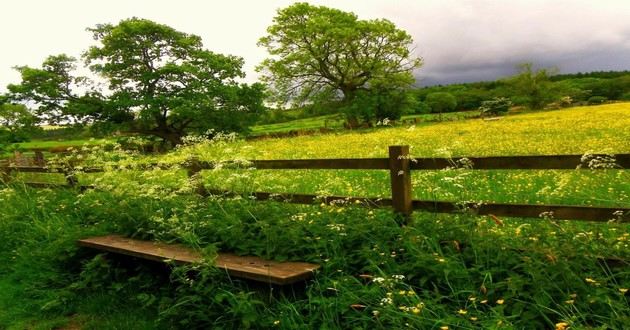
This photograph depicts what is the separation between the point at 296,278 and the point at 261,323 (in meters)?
0.49

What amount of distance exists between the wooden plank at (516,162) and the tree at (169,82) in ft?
131

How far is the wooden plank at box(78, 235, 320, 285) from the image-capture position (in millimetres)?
4316

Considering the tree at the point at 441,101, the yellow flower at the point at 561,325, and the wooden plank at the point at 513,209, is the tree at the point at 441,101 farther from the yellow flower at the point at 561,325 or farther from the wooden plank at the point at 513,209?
the yellow flower at the point at 561,325

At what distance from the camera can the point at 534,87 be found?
82562 millimetres

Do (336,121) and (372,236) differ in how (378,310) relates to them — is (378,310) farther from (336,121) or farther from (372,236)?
(336,121)

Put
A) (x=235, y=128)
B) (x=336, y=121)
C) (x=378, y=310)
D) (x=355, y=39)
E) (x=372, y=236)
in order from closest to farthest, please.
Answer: (x=378, y=310), (x=372, y=236), (x=235, y=128), (x=355, y=39), (x=336, y=121)

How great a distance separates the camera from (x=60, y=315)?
5582mm

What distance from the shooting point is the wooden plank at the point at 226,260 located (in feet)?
14.2

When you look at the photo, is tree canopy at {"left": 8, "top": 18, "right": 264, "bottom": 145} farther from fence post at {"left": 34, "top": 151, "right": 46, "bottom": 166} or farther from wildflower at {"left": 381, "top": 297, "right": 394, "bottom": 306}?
wildflower at {"left": 381, "top": 297, "right": 394, "bottom": 306}

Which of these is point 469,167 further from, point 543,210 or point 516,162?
point 543,210

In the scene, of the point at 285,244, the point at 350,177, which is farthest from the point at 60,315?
the point at 350,177

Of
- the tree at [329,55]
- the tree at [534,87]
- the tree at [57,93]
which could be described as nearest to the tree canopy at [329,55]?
the tree at [329,55]

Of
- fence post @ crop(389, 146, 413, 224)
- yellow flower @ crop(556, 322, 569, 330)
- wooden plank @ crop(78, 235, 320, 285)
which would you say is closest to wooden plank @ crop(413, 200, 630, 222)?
fence post @ crop(389, 146, 413, 224)

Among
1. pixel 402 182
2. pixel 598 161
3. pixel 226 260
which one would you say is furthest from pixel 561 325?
pixel 226 260
